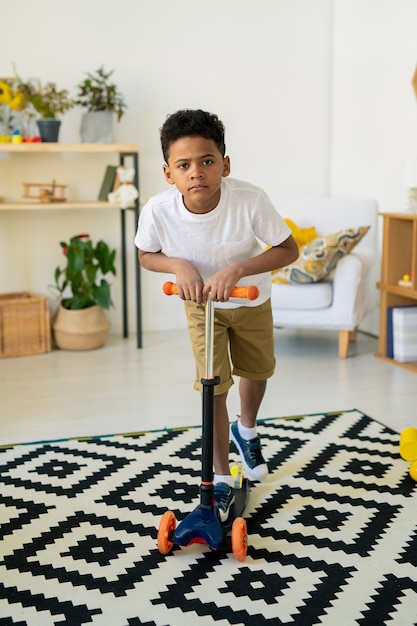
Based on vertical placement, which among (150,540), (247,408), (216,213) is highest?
(216,213)

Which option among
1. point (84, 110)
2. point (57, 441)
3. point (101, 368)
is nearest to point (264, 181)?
point (84, 110)

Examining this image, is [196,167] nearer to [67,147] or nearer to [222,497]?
[222,497]

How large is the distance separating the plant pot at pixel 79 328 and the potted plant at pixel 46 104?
935 millimetres

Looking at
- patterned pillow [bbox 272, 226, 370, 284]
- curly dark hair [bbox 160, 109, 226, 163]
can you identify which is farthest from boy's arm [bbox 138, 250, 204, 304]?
patterned pillow [bbox 272, 226, 370, 284]

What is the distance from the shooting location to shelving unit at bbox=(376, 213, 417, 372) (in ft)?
13.5

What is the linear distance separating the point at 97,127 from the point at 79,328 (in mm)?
1084

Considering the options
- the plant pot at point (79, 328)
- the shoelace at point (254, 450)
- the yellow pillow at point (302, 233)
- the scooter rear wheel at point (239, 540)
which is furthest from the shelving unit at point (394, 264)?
the scooter rear wheel at point (239, 540)

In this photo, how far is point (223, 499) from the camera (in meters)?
2.24

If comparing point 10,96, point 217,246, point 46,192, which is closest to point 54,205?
point 46,192

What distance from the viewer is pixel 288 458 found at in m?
2.77

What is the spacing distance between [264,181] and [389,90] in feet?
3.16

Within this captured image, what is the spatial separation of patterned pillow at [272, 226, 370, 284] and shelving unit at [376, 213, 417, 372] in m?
0.13

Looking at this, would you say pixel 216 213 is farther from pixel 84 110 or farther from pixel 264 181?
pixel 264 181

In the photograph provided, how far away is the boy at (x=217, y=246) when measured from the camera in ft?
6.62
